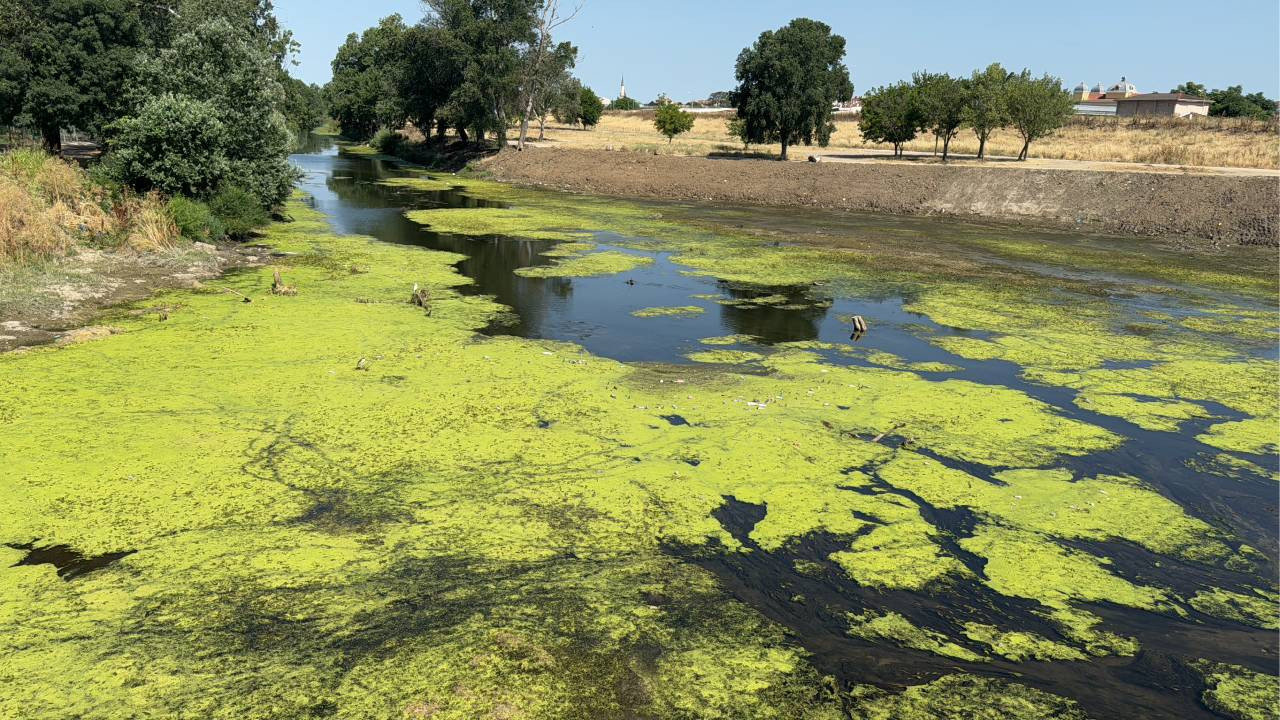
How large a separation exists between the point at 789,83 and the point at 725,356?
43.7 meters

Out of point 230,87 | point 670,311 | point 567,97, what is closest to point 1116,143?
point 567,97

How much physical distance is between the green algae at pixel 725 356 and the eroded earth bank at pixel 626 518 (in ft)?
0.26

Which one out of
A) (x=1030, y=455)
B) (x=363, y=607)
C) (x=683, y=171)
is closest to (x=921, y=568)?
(x=1030, y=455)

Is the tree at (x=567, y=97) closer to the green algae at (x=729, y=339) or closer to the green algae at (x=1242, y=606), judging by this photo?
the green algae at (x=729, y=339)

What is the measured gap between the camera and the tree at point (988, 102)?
48688 millimetres

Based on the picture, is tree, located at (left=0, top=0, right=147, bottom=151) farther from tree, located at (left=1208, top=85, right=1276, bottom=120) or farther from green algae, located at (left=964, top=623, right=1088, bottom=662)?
tree, located at (left=1208, top=85, right=1276, bottom=120)

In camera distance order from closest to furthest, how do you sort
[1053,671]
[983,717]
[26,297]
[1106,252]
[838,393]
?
[983,717] < [1053,671] < [838,393] < [26,297] < [1106,252]

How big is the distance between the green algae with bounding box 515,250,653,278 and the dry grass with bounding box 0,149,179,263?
29.1ft

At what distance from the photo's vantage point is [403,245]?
25594 mm

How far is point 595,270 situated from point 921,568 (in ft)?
52.8

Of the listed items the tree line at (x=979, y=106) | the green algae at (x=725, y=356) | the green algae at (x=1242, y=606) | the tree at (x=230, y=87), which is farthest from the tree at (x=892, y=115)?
the green algae at (x=1242, y=606)

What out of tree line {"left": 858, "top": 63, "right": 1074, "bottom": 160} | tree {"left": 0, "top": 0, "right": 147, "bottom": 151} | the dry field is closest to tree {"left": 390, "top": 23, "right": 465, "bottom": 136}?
the dry field

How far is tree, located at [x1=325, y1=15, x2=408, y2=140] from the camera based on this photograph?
7318 cm

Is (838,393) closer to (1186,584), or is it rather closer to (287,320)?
(1186,584)
